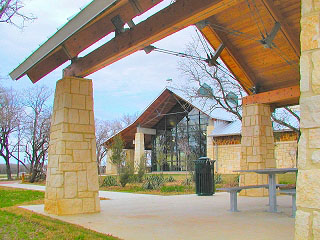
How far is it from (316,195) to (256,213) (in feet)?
14.3

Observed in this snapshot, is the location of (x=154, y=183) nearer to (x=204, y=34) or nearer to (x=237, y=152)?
(x=204, y=34)

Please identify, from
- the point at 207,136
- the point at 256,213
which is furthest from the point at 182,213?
the point at 207,136

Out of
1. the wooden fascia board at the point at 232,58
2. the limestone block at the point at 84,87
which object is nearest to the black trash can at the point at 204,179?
the wooden fascia board at the point at 232,58

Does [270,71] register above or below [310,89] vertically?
above

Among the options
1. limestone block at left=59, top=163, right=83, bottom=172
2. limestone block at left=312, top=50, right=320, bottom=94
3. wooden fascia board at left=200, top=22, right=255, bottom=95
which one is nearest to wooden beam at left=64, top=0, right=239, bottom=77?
limestone block at left=59, top=163, right=83, bottom=172

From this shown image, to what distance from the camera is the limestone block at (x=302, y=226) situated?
265cm

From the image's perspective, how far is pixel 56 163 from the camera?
6863 millimetres

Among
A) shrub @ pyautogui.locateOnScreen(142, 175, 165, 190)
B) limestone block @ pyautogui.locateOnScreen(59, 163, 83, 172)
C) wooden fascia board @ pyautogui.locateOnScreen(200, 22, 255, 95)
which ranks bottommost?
shrub @ pyautogui.locateOnScreen(142, 175, 165, 190)

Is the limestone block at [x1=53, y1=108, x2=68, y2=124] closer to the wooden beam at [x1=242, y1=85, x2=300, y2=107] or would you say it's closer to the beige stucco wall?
the wooden beam at [x1=242, y1=85, x2=300, y2=107]

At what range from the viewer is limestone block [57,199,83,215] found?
6633 millimetres

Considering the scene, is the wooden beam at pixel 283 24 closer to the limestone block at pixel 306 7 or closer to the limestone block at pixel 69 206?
the limestone block at pixel 306 7

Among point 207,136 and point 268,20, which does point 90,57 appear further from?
point 207,136

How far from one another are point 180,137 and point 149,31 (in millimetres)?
22818

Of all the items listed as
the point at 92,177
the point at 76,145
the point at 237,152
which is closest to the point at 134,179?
the point at 237,152
